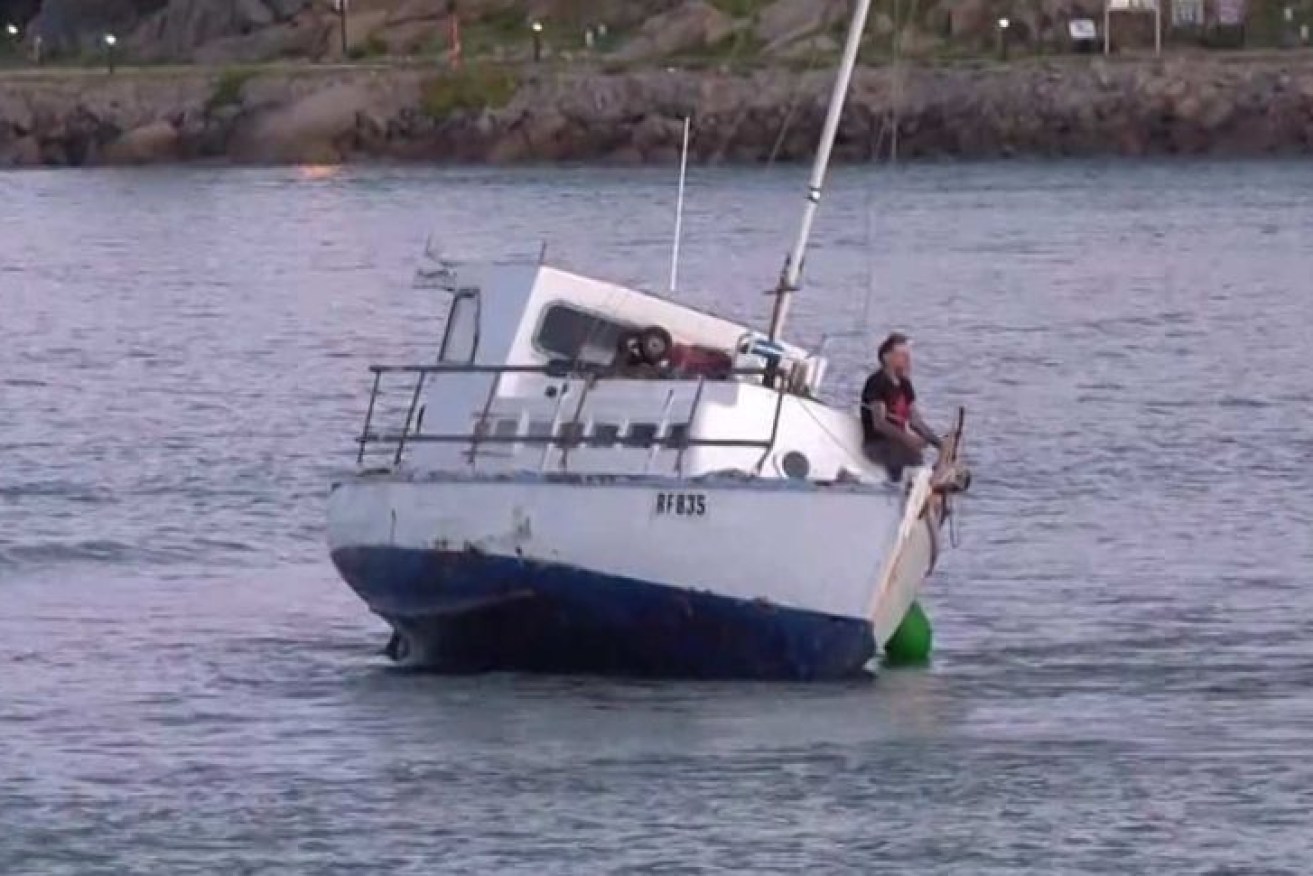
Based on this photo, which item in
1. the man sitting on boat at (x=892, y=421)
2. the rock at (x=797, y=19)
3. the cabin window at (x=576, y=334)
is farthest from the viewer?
the rock at (x=797, y=19)

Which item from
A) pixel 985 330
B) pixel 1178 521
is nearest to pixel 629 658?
pixel 1178 521

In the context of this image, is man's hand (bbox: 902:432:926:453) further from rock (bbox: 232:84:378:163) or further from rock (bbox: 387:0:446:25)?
rock (bbox: 387:0:446:25)

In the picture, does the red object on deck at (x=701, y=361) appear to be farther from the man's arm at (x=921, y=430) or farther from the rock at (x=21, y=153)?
the rock at (x=21, y=153)

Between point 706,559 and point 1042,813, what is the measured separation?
3469mm

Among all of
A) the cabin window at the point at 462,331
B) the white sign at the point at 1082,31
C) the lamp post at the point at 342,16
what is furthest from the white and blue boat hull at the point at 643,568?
the lamp post at the point at 342,16

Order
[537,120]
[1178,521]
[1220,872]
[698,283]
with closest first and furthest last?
[1220,872]
[1178,521]
[698,283]
[537,120]

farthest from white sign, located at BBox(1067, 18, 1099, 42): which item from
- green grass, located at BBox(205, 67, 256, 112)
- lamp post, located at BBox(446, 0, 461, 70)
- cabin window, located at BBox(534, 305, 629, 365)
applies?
cabin window, located at BBox(534, 305, 629, 365)

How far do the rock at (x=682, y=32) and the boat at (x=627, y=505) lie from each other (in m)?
85.9

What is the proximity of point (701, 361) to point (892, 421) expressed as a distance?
130 cm

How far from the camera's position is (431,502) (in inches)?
1047

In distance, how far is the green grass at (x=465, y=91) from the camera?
11062 cm

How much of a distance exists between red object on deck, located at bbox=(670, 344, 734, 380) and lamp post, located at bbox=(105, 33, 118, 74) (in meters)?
91.7

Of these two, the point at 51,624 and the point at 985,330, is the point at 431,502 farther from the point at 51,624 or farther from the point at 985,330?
the point at 985,330

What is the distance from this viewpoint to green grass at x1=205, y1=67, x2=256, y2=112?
4409 inches
